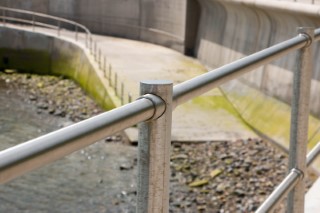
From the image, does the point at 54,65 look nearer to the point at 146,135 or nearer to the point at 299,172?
the point at 299,172

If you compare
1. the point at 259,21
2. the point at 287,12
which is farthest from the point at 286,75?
the point at 259,21

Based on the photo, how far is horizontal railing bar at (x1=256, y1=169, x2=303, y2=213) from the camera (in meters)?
1.99

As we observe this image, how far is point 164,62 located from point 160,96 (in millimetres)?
20564

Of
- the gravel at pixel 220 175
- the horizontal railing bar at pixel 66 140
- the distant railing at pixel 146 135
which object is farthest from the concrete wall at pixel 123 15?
the horizontal railing bar at pixel 66 140

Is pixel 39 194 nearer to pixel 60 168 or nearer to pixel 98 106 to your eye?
pixel 60 168

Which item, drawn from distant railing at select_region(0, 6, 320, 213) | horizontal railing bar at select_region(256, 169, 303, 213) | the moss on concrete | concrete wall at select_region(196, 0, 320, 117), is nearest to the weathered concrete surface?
horizontal railing bar at select_region(256, 169, 303, 213)

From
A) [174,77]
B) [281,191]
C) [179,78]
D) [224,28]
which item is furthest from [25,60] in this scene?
[281,191]

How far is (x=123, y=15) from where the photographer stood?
27172mm

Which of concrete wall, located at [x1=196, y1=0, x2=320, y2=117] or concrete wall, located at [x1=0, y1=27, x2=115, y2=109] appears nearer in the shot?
concrete wall, located at [x1=196, y1=0, x2=320, y2=117]

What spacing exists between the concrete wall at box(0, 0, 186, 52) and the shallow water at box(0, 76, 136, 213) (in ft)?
33.7

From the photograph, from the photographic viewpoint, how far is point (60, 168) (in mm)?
13555

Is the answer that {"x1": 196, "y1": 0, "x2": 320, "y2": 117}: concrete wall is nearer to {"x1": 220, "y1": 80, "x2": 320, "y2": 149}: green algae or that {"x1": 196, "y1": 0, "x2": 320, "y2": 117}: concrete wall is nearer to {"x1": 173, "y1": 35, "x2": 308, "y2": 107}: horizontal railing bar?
{"x1": 220, "y1": 80, "x2": 320, "y2": 149}: green algae

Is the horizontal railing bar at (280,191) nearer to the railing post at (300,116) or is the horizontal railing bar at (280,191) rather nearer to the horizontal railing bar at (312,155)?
the railing post at (300,116)

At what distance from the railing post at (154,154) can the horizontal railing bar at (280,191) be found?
2.62ft
